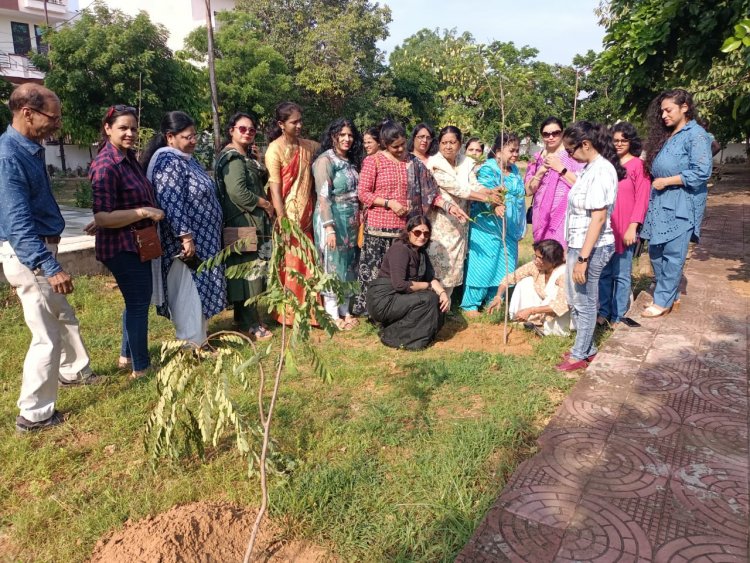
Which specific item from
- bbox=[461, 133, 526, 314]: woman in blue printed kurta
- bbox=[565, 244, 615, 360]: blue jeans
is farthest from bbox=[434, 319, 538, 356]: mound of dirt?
bbox=[565, 244, 615, 360]: blue jeans

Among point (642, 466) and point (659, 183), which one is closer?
point (642, 466)

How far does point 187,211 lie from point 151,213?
0.43 meters

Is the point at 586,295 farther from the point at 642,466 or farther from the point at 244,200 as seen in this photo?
the point at 244,200

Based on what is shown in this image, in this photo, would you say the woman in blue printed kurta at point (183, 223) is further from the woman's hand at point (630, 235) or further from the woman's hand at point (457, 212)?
the woman's hand at point (630, 235)

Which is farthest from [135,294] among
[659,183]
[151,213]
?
[659,183]

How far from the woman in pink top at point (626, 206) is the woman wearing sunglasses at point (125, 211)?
3.44m

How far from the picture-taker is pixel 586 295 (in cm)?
349

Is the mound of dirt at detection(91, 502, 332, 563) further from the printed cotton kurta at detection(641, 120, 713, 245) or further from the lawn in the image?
the printed cotton kurta at detection(641, 120, 713, 245)

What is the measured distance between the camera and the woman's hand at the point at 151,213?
3.25m

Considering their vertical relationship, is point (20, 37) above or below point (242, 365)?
above

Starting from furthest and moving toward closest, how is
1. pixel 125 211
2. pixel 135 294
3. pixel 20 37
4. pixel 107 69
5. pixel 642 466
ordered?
pixel 20 37
pixel 107 69
pixel 135 294
pixel 125 211
pixel 642 466

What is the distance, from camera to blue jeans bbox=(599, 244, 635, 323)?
4406mm

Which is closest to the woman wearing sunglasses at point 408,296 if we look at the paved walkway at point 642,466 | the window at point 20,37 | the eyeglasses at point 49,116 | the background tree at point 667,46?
the paved walkway at point 642,466

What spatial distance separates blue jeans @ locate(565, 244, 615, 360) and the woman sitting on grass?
483 millimetres
